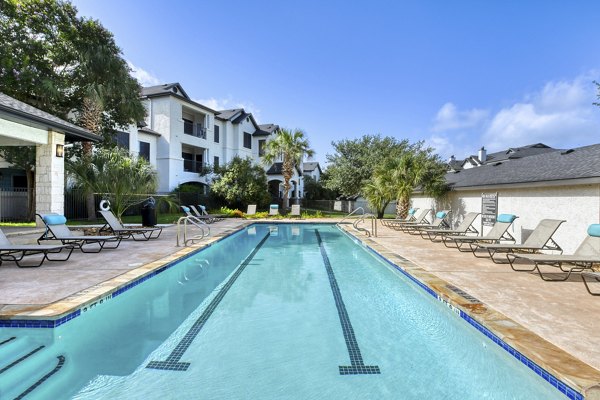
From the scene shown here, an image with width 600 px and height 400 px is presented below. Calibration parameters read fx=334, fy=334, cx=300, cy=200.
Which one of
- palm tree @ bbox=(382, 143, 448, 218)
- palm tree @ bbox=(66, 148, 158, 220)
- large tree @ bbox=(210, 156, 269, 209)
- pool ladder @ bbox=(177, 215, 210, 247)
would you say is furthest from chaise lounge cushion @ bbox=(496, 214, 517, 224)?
large tree @ bbox=(210, 156, 269, 209)

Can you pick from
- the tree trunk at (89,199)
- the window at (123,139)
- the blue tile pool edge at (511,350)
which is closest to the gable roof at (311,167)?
the window at (123,139)

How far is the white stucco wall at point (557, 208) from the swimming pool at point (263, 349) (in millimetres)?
4991

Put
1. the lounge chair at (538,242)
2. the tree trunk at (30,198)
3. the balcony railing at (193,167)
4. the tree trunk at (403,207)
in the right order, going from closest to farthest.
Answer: the lounge chair at (538,242)
the tree trunk at (30,198)
the tree trunk at (403,207)
the balcony railing at (193,167)

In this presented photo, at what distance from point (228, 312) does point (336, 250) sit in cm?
630

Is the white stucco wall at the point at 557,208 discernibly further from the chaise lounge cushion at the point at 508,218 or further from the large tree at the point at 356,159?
the large tree at the point at 356,159

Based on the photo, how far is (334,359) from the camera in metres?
3.82

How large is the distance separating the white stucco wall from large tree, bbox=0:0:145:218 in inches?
711

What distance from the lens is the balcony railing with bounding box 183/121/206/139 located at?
89.2 feet

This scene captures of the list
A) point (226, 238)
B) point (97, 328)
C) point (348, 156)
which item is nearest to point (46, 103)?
point (226, 238)

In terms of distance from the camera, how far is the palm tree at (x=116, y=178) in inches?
550

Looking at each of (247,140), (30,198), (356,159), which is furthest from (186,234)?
(247,140)

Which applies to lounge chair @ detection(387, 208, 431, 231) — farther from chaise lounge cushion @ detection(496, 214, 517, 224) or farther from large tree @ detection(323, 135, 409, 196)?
large tree @ detection(323, 135, 409, 196)

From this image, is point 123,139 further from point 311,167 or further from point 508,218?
point 311,167

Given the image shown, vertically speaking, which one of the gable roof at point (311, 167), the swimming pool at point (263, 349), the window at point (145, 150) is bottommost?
the swimming pool at point (263, 349)
